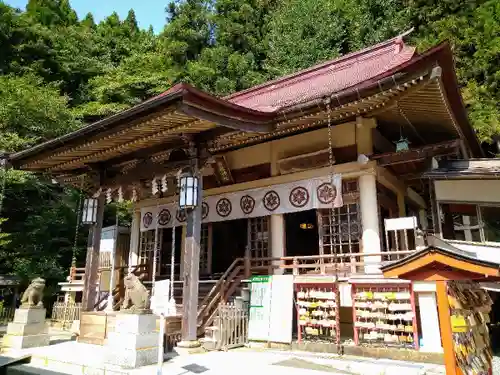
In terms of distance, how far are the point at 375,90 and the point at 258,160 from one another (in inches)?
180

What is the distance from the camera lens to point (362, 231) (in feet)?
31.0

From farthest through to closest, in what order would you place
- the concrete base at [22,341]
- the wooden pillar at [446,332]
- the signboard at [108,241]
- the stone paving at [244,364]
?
the signboard at [108,241], the concrete base at [22,341], the stone paving at [244,364], the wooden pillar at [446,332]

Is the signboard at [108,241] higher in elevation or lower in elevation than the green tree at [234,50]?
lower

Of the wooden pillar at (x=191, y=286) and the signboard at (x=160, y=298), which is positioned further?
the wooden pillar at (x=191, y=286)

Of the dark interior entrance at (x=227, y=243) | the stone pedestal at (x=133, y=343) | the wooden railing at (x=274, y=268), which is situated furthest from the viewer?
the dark interior entrance at (x=227, y=243)

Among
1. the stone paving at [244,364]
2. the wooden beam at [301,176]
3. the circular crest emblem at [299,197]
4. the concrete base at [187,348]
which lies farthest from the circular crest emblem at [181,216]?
the concrete base at [187,348]

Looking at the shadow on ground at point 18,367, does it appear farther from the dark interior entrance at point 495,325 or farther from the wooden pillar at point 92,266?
the dark interior entrance at point 495,325

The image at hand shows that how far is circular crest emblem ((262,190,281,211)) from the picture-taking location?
10586 millimetres

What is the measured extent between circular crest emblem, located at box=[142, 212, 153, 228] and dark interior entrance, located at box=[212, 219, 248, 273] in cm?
250

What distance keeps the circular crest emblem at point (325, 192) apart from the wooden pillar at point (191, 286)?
10.7ft

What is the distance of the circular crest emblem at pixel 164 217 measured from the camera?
12852mm

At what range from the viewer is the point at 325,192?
9789mm

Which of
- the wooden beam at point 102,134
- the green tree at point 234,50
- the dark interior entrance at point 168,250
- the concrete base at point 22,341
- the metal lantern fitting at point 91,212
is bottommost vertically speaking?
the concrete base at point 22,341

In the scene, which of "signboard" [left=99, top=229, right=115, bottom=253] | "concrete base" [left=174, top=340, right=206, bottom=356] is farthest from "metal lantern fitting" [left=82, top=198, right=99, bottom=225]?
"signboard" [left=99, top=229, right=115, bottom=253]
